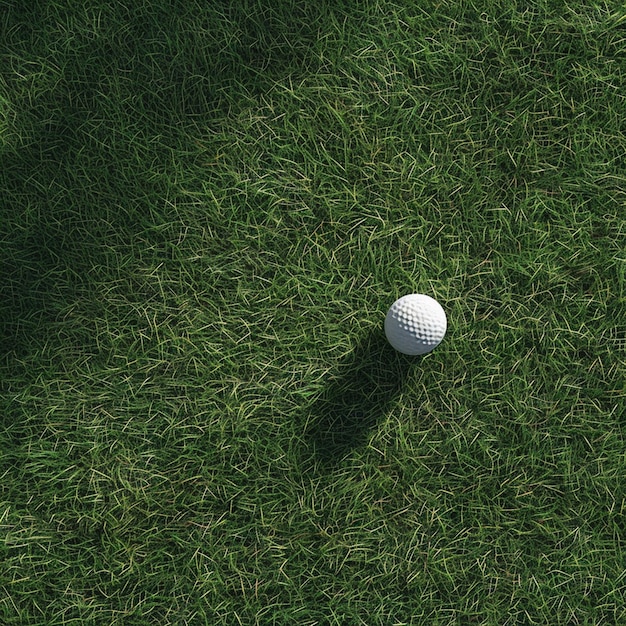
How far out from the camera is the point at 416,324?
224 cm

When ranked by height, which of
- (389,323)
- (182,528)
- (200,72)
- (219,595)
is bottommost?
(219,595)

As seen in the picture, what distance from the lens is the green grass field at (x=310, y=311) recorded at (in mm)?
2389

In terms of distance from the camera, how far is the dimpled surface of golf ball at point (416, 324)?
2242 mm

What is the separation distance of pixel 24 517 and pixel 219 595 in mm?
821

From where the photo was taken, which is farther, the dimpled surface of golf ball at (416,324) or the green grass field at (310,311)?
the green grass field at (310,311)

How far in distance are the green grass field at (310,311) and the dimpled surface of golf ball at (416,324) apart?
0.18 metres

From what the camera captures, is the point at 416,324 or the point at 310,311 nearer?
the point at 416,324

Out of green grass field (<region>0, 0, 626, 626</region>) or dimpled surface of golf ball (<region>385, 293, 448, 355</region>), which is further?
green grass field (<region>0, 0, 626, 626</region>)

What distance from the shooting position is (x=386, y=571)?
238cm

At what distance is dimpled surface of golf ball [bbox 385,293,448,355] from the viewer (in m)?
2.24

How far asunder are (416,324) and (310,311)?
457mm

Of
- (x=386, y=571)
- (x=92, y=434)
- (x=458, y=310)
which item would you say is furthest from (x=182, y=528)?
(x=458, y=310)

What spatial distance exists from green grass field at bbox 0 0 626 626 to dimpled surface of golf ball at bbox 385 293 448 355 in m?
0.18

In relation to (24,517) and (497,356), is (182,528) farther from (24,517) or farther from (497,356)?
(497,356)
